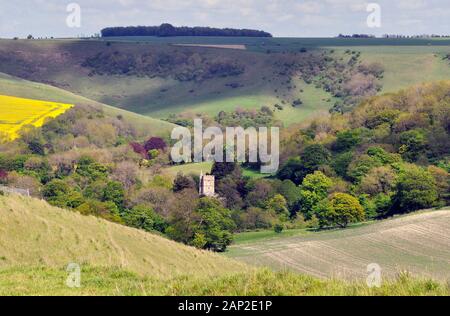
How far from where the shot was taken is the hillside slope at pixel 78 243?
2942cm

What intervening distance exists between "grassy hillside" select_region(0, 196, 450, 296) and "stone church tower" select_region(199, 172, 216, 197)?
6155 centimetres

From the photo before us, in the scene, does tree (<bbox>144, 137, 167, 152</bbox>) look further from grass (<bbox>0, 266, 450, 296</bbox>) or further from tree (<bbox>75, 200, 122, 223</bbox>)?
grass (<bbox>0, 266, 450, 296</bbox>)

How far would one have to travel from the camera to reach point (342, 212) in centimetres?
8288

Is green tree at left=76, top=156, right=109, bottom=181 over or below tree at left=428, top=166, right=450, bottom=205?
below

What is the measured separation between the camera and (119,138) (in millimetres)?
144375

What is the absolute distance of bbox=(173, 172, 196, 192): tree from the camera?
326 ft

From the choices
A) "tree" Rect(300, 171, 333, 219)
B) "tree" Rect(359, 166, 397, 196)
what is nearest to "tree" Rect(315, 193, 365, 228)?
"tree" Rect(300, 171, 333, 219)

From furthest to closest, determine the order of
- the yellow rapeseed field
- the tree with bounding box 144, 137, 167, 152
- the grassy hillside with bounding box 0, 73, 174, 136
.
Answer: the grassy hillside with bounding box 0, 73, 174, 136
the yellow rapeseed field
the tree with bounding box 144, 137, 167, 152

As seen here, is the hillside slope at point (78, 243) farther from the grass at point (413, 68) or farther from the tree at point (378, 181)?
the grass at point (413, 68)

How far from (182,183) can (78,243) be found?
68.0 m

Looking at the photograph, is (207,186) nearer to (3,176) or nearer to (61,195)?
(61,195)
